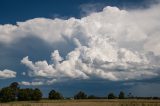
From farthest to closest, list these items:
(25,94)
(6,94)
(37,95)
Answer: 1. (25,94)
2. (37,95)
3. (6,94)

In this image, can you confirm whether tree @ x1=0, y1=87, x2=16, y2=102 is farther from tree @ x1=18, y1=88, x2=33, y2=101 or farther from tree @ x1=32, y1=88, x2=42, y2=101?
tree @ x1=32, y1=88, x2=42, y2=101

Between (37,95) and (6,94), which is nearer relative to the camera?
(6,94)

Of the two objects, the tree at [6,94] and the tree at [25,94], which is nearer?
the tree at [6,94]

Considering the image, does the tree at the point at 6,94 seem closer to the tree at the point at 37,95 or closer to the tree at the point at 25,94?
the tree at the point at 25,94

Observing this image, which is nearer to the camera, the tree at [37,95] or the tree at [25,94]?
the tree at [37,95]

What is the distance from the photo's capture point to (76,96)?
159 m

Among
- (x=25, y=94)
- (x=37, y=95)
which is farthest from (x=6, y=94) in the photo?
(x=37, y=95)

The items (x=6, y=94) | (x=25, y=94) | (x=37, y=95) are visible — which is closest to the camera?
(x=6, y=94)

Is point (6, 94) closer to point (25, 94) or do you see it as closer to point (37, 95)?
point (25, 94)

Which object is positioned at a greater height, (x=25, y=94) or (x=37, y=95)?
(x=25, y=94)

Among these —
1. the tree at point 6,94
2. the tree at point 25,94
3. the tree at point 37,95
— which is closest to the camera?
the tree at point 6,94

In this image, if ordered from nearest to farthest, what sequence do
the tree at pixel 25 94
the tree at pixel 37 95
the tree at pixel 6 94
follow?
the tree at pixel 6 94 → the tree at pixel 37 95 → the tree at pixel 25 94

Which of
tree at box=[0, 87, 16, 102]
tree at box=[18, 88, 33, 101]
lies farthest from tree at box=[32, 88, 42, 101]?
tree at box=[0, 87, 16, 102]

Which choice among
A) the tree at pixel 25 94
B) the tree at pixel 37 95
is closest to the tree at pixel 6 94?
the tree at pixel 25 94
